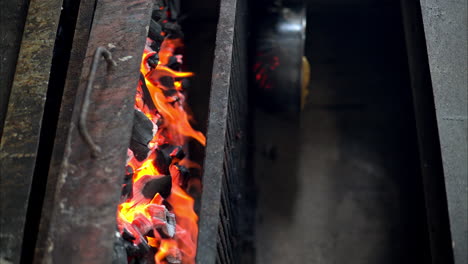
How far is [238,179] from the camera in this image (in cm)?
403

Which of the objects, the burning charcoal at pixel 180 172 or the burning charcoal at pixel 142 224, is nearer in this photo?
the burning charcoal at pixel 142 224

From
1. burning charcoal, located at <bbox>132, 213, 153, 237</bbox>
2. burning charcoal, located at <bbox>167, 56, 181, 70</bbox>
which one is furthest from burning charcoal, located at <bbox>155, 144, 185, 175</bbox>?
burning charcoal, located at <bbox>167, 56, 181, 70</bbox>

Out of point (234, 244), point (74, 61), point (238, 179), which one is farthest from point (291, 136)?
point (74, 61)

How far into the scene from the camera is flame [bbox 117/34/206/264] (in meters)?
3.05

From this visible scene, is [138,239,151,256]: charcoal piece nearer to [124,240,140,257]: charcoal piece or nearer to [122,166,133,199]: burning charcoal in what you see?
[124,240,140,257]: charcoal piece

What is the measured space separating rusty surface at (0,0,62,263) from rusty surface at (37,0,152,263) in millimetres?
207

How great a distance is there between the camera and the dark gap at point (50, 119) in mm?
2566

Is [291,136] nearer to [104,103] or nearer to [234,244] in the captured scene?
[234,244]

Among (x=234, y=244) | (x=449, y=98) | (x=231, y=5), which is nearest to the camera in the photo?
(x=449, y=98)

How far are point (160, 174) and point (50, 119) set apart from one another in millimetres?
887

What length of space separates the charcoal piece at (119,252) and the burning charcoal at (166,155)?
34.8 inches

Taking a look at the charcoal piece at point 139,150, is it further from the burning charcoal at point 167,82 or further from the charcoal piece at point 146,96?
the burning charcoal at point 167,82

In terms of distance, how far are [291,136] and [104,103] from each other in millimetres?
2534

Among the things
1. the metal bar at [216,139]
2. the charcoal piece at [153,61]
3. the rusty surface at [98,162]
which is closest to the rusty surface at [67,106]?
the rusty surface at [98,162]
